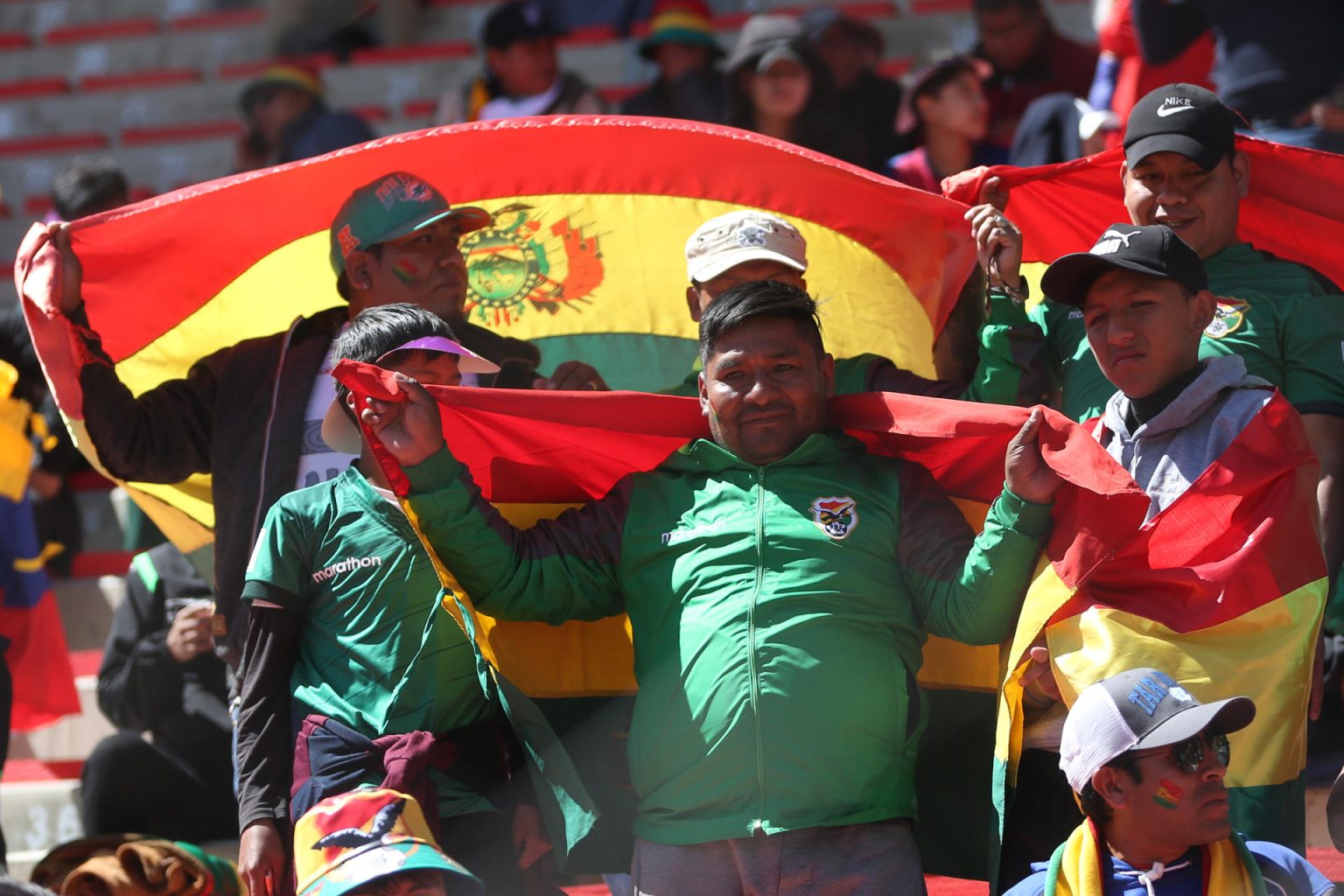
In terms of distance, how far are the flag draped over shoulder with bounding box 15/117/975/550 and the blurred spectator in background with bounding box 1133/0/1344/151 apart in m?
1.76

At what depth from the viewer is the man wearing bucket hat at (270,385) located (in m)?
4.41

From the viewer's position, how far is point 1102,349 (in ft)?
12.2

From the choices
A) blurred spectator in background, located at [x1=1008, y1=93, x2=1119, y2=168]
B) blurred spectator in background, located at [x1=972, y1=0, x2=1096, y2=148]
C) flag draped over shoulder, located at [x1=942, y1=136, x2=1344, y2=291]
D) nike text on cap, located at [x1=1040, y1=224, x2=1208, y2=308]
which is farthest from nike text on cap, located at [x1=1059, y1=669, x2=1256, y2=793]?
blurred spectator in background, located at [x1=972, y1=0, x2=1096, y2=148]

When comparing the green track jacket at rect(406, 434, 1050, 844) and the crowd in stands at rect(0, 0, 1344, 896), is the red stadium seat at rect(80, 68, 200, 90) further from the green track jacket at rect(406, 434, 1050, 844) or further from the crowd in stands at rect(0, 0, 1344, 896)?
the green track jacket at rect(406, 434, 1050, 844)

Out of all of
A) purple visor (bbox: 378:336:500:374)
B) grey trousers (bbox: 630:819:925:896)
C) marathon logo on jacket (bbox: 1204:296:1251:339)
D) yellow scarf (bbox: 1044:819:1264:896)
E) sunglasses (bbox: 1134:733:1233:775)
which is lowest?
grey trousers (bbox: 630:819:925:896)

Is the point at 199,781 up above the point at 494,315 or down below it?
below

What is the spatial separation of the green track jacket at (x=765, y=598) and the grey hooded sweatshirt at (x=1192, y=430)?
1.01 ft

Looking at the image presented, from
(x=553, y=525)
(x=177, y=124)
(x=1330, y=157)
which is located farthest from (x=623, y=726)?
(x=177, y=124)

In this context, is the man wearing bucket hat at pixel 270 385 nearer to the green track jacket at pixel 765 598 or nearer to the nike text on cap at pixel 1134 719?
the green track jacket at pixel 765 598

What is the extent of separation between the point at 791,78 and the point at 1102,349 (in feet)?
10.8

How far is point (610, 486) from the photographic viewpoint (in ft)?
13.4

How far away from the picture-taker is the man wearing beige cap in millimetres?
4293

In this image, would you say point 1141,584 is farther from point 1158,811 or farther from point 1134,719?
point 1158,811

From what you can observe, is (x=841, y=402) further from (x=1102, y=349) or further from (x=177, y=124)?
(x=177, y=124)
